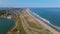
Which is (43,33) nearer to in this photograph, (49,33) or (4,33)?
(49,33)

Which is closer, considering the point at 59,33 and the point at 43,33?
the point at 43,33

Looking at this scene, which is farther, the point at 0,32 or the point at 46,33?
the point at 0,32

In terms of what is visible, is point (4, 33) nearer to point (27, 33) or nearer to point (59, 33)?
point (27, 33)

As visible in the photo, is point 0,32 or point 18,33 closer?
point 18,33

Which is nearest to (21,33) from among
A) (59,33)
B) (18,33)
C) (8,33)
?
(18,33)

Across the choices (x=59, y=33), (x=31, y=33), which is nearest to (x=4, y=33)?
(x=31, y=33)

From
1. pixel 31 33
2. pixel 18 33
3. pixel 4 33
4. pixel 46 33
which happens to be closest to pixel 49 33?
pixel 46 33

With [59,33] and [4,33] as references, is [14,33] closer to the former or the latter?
[4,33]
